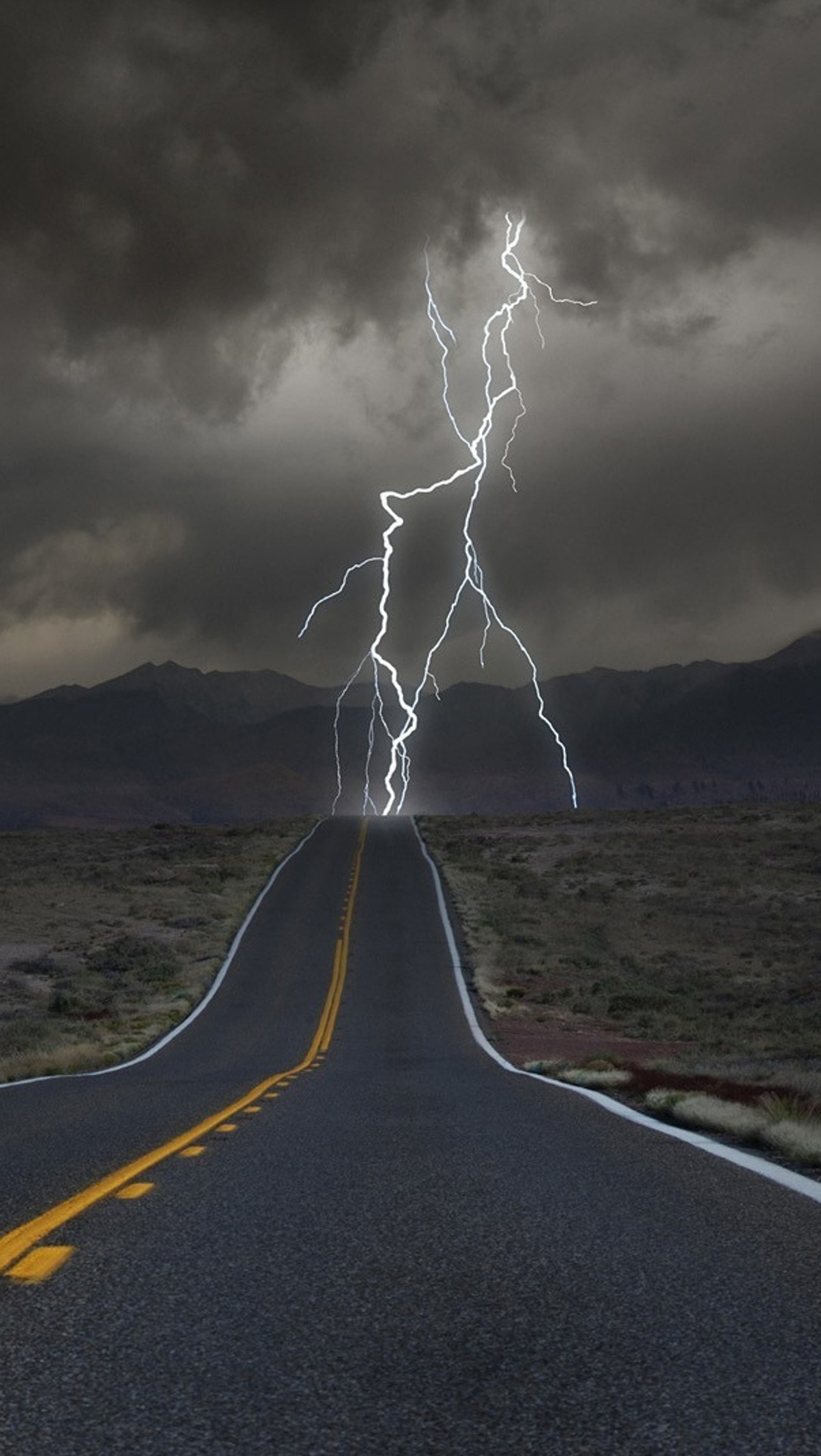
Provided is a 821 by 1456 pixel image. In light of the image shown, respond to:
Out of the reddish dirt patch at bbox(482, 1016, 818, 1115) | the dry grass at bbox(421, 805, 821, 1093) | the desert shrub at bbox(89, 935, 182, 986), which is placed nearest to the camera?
the reddish dirt patch at bbox(482, 1016, 818, 1115)

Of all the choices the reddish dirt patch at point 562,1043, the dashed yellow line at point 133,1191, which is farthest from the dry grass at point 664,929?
the dashed yellow line at point 133,1191

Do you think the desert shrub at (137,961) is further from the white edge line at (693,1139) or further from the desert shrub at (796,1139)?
the desert shrub at (796,1139)

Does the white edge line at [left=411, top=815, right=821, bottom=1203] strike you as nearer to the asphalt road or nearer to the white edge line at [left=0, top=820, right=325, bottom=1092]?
the asphalt road

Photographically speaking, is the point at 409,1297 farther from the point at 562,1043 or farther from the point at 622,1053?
the point at 562,1043

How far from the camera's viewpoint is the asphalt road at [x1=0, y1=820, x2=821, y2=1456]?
3.44 meters

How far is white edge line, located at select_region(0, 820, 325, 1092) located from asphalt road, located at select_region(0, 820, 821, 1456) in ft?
28.0

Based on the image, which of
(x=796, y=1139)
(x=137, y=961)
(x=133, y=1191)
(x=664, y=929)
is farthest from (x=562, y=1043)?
(x=664, y=929)

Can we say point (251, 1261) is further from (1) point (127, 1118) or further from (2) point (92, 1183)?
(1) point (127, 1118)

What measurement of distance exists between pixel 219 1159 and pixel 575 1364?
5.09 meters

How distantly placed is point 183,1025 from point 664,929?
25.7m

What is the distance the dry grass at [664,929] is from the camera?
33844 mm

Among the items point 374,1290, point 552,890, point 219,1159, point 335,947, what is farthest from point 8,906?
point 374,1290

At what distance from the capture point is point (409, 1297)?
4848 millimetres

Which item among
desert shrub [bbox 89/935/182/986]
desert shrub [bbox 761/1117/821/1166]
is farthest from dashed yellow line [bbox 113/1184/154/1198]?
desert shrub [bbox 89/935/182/986]
